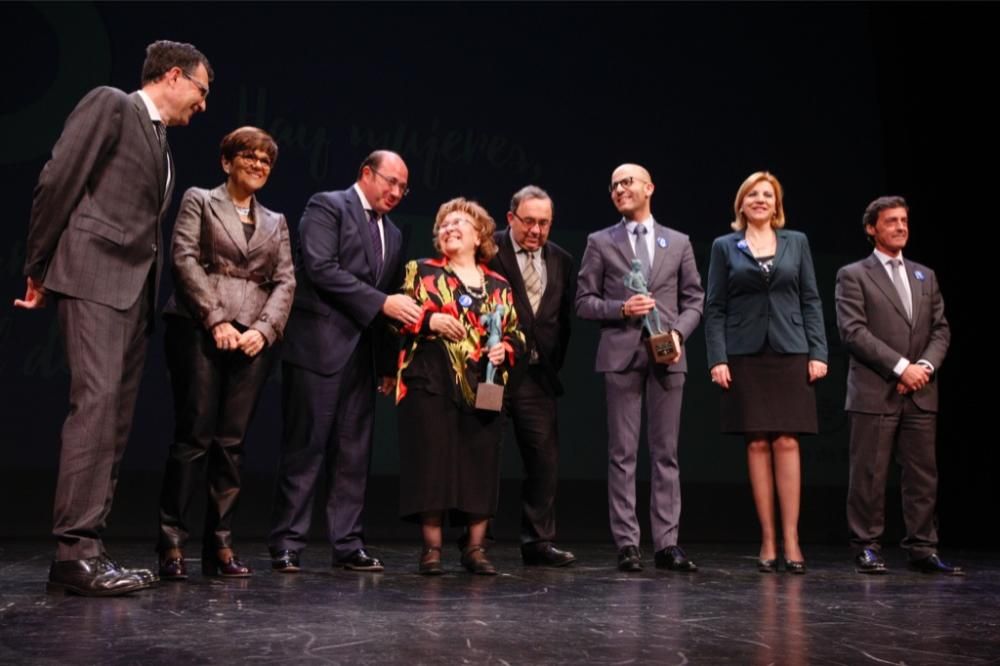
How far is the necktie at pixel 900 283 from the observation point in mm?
4434

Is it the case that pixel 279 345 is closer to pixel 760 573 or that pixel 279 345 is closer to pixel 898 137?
pixel 760 573

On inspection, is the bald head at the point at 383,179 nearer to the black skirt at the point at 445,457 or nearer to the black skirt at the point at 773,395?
the black skirt at the point at 445,457

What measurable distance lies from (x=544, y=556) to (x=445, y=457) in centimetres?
77

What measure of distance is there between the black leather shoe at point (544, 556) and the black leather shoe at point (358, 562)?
2.12 feet

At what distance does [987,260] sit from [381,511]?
3.36m

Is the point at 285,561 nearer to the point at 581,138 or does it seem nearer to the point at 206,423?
the point at 206,423

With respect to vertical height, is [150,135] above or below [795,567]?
above

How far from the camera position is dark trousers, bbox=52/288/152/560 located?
3.02 m

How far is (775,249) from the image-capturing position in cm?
429

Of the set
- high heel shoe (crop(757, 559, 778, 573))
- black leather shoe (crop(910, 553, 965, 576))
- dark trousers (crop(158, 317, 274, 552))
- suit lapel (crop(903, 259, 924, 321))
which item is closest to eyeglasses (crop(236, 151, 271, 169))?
dark trousers (crop(158, 317, 274, 552))

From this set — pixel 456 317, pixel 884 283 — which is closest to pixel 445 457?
pixel 456 317

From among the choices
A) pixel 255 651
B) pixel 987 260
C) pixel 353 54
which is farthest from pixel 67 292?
pixel 987 260

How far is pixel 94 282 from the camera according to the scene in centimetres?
306

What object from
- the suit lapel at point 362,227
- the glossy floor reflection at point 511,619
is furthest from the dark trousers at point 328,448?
the suit lapel at point 362,227
